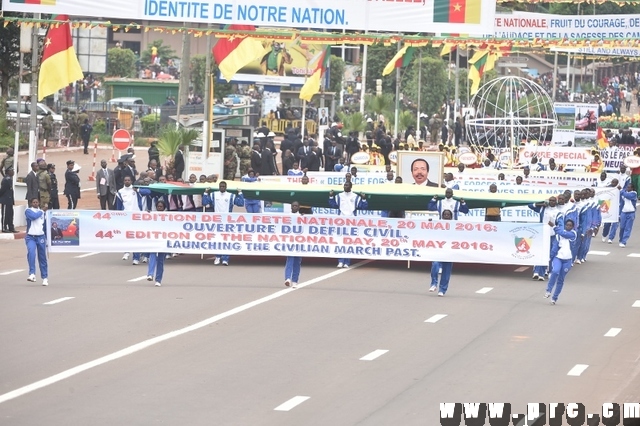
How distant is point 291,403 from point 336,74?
62.9 m

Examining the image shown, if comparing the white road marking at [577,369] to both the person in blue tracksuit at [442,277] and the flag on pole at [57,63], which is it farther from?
the flag on pole at [57,63]

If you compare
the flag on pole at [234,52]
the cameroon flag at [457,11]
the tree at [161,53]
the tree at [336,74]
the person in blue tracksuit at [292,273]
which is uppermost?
the tree at [161,53]

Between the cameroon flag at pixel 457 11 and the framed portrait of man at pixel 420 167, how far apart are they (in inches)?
127

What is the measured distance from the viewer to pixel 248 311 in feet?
74.5

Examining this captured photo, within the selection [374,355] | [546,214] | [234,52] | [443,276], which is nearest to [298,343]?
[374,355]

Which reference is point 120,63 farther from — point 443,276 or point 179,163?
point 443,276

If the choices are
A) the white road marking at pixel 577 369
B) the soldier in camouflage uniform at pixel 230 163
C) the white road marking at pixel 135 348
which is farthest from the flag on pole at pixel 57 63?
the white road marking at pixel 577 369

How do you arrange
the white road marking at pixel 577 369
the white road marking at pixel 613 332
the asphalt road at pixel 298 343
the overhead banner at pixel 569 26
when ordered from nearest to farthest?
the asphalt road at pixel 298 343 → the white road marking at pixel 577 369 → the white road marking at pixel 613 332 → the overhead banner at pixel 569 26

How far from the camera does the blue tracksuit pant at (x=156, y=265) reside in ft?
82.7

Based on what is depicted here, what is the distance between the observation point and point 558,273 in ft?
78.2

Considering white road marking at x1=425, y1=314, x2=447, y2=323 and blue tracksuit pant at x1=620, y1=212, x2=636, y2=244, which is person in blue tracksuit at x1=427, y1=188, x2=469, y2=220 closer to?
white road marking at x1=425, y1=314, x2=447, y2=323

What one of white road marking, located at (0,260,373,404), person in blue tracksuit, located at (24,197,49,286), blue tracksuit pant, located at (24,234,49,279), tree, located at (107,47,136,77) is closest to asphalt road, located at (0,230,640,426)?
white road marking, located at (0,260,373,404)

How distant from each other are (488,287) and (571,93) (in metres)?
66.3

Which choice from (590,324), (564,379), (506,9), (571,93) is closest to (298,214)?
(590,324)
